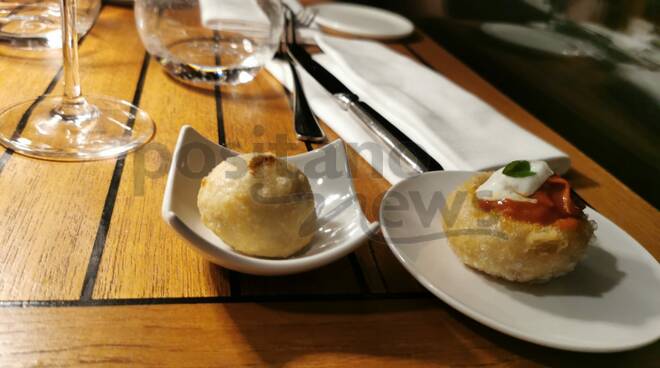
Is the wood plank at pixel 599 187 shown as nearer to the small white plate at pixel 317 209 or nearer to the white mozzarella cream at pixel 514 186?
the white mozzarella cream at pixel 514 186

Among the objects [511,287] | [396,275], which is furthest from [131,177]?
[511,287]

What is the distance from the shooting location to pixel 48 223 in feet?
1.92

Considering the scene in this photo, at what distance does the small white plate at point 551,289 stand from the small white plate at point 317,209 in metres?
0.04

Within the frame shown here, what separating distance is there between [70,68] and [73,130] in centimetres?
8

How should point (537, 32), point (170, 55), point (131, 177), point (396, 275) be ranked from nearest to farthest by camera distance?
1. point (396, 275)
2. point (131, 177)
3. point (170, 55)
4. point (537, 32)

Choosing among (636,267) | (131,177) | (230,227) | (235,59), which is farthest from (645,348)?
(235,59)

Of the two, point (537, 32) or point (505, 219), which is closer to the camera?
point (505, 219)

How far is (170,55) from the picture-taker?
39.1 inches

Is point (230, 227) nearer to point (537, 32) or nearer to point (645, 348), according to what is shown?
point (645, 348)

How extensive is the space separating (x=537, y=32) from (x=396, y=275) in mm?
772

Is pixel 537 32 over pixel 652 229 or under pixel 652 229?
over

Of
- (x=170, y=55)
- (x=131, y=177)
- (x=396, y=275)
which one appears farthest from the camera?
(x=170, y=55)

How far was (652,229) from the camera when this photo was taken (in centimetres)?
76

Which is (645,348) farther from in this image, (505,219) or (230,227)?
(230,227)
